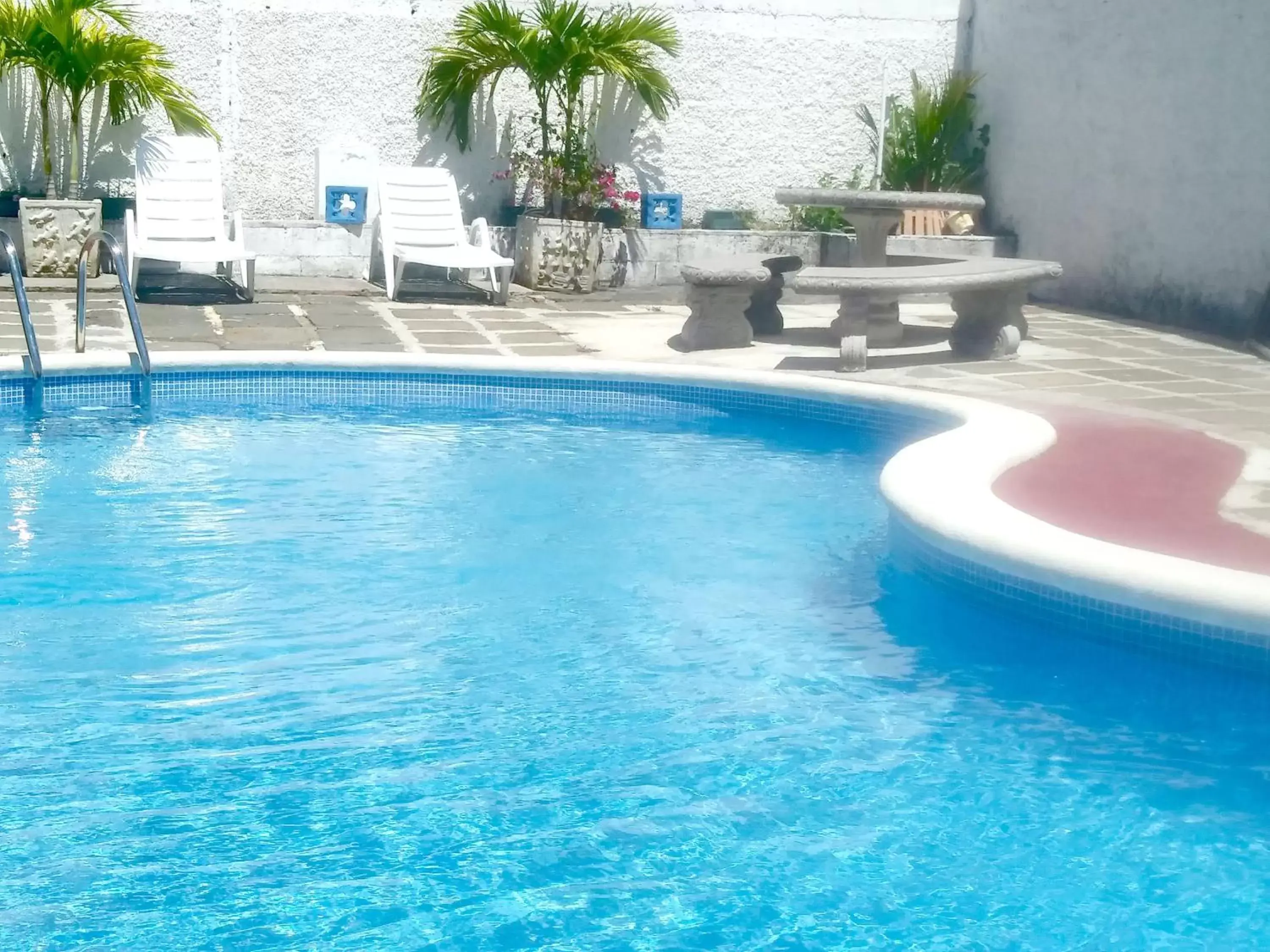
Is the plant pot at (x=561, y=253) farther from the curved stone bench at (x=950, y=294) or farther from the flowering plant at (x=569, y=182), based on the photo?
the curved stone bench at (x=950, y=294)

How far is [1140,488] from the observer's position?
5.04m

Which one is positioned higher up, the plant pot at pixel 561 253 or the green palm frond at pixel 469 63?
the green palm frond at pixel 469 63

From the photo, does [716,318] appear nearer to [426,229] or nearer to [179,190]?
[426,229]

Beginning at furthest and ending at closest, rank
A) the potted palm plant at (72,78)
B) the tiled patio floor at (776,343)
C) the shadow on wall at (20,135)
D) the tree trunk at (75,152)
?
the shadow on wall at (20,135) < the tree trunk at (75,152) < the potted palm plant at (72,78) < the tiled patio floor at (776,343)

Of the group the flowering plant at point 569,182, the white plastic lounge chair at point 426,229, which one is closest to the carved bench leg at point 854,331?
the white plastic lounge chair at point 426,229

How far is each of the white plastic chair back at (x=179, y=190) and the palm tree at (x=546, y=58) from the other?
5.88ft

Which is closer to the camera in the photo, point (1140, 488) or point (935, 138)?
point (1140, 488)

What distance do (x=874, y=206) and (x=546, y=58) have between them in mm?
3046

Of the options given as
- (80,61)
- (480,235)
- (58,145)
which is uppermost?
(80,61)

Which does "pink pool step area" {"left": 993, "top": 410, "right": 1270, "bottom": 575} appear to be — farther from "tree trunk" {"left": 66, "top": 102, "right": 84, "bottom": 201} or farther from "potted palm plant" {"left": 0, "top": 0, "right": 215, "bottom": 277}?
"tree trunk" {"left": 66, "top": 102, "right": 84, "bottom": 201}

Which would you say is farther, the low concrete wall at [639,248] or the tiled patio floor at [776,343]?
the low concrete wall at [639,248]

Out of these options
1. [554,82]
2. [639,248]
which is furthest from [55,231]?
[639,248]

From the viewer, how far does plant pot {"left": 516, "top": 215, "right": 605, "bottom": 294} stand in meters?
10.6

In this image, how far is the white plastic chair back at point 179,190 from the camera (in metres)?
9.85
